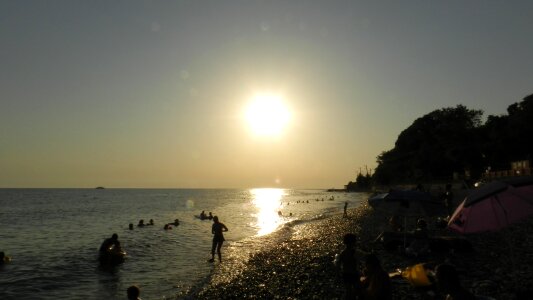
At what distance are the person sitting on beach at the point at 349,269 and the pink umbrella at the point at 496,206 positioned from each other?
90.0 inches

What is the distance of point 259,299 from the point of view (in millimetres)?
12539

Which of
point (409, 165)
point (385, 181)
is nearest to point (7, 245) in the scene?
point (409, 165)

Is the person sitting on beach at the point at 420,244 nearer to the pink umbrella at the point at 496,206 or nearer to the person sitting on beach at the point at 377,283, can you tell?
the pink umbrella at the point at 496,206

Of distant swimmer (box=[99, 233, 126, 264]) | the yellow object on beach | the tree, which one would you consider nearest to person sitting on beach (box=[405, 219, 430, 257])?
the yellow object on beach

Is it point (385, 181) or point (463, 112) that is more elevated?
point (463, 112)

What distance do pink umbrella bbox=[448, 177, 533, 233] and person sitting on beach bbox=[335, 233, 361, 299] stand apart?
2.29 m

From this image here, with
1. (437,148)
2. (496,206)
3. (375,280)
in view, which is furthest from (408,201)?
(437,148)

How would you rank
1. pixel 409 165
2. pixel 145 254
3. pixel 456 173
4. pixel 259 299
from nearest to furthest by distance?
1. pixel 259 299
2. pixel 145 254
3. pixel 456 173
4. pixel 409 165

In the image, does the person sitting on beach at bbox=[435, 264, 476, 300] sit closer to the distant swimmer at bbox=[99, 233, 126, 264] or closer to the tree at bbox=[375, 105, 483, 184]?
the distant swimmer at bbox=[99, 233, 126, 264]

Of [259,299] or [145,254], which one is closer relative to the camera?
A: [259,299]

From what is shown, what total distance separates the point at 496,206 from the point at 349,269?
11.1 ft

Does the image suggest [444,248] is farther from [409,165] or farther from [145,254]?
[409,165]

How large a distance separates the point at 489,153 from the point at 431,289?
77716mm

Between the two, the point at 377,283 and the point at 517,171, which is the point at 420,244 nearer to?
the point at 377,283
